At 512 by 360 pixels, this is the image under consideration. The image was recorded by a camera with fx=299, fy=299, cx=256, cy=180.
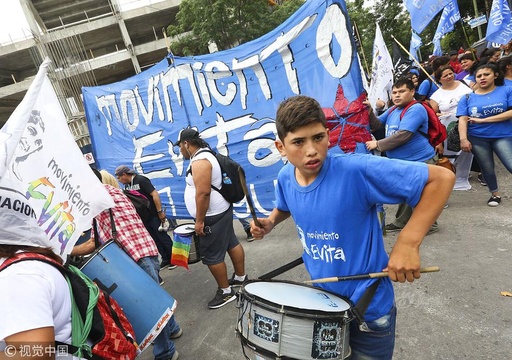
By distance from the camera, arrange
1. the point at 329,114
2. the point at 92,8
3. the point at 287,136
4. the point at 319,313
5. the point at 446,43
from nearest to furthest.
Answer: the point at 319,313 < the point at 287,136 < the point at 329,114 < the point at 446,43 < the point at 92,8

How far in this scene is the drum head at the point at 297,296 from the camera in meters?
1.25

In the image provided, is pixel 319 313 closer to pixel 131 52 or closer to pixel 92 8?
pixel 131 52

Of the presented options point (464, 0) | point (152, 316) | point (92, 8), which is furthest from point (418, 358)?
point (92, 8)

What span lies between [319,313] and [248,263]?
2852 millimetres

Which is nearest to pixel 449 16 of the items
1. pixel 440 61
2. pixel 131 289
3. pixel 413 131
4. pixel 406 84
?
pixel 440 61

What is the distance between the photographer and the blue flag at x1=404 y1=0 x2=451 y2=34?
535cm

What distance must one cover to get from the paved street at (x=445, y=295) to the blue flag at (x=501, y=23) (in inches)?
113

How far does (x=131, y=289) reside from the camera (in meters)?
2.01

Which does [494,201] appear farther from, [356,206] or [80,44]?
[80,44]

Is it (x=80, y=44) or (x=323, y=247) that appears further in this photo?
(x=80, y=44)

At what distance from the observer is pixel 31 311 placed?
1036mm

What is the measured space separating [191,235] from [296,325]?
2101mm

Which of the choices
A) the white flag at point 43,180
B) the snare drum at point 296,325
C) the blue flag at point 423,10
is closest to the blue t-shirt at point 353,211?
the snare drum at point 296,325

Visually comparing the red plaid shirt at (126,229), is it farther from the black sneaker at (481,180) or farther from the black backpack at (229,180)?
the black sneaker at (481,180)
